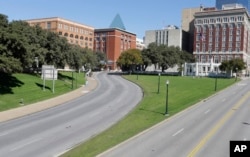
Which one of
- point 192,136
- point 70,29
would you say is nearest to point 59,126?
point 192,136

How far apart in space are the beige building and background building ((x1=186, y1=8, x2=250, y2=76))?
55326 millimetres

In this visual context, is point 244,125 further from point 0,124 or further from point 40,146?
point 0,124

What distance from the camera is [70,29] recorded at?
18000 centimetres

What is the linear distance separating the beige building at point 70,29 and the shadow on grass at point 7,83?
10489cm

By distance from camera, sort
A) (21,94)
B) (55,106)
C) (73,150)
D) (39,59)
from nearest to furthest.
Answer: (73,150) < (55,106) < (21,94) < (39,59)

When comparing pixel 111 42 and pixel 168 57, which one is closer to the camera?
pixel 168 57

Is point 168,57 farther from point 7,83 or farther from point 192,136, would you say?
point 192,136

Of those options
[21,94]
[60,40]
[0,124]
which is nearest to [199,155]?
[0,124]

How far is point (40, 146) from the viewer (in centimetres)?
2572

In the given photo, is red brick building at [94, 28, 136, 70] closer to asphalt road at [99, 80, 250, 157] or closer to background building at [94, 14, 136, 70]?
background building at [94, 14, 136, 70]

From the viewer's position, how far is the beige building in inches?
6836

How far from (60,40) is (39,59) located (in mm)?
7245

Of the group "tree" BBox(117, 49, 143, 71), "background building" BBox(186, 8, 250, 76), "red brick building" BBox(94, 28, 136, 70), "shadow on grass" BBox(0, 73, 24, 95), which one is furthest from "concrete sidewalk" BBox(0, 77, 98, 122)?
"red brick building" BBox(94, 28, 136, 70)

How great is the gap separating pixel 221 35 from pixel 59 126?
150 m
